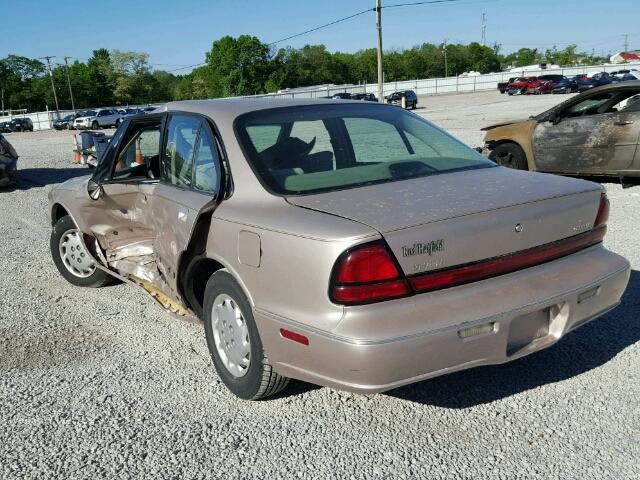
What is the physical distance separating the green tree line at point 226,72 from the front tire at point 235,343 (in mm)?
99645

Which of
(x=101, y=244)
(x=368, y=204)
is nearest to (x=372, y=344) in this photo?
(x=368, y=204)

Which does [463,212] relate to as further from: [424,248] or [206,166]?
[206,166]

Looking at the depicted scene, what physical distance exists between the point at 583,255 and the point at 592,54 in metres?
179

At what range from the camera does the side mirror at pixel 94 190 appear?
4977mm

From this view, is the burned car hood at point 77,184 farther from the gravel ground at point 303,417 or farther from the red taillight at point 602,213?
the red taillight at point 602,213

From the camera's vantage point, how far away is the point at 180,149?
4078mm

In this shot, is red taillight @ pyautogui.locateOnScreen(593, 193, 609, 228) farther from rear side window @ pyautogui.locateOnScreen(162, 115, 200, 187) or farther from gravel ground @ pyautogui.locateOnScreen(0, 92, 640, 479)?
rear side window @ pyautogui.locateOnScreen(162, 115, 200, 187)

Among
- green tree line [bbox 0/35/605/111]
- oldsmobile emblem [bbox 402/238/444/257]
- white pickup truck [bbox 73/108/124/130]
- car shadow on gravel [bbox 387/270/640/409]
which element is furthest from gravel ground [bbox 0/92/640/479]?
green tree line [bbox 0/35/605/111]

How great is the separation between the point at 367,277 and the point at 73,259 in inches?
156

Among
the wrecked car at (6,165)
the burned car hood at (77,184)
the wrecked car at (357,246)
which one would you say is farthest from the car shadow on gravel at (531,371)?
the wrecked car at (6,165)

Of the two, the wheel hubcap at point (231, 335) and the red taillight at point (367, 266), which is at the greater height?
the red taillight at point (367, 266)

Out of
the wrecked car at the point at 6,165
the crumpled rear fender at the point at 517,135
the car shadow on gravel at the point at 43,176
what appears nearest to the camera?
the crumpled rear fender at the point at 517,135

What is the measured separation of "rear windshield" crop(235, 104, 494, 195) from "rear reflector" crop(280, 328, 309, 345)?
0.72 m

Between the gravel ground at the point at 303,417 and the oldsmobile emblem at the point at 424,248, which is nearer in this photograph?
the oldsmobile emblem at the point at 424,248
